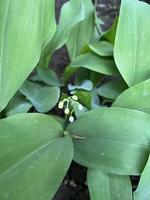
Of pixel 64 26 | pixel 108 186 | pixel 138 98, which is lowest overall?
pixel 108 186

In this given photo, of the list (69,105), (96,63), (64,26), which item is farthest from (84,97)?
(64,26)

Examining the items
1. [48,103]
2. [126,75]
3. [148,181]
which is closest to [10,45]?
[48,103]

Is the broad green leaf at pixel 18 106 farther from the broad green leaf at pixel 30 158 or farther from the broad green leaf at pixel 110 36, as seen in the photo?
the broad green leaf at pixel 110 36

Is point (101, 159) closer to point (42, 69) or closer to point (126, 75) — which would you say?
point (126, 75)

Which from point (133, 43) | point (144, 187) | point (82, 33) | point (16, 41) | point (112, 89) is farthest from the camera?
point (82, 33)

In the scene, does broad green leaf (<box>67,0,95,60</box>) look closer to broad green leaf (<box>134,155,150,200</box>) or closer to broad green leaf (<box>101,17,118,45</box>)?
broad green leaf (<box>101,17,118,45</box>)

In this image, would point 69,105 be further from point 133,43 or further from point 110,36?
point 110,36

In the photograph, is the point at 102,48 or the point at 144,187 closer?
the point at 144,187
